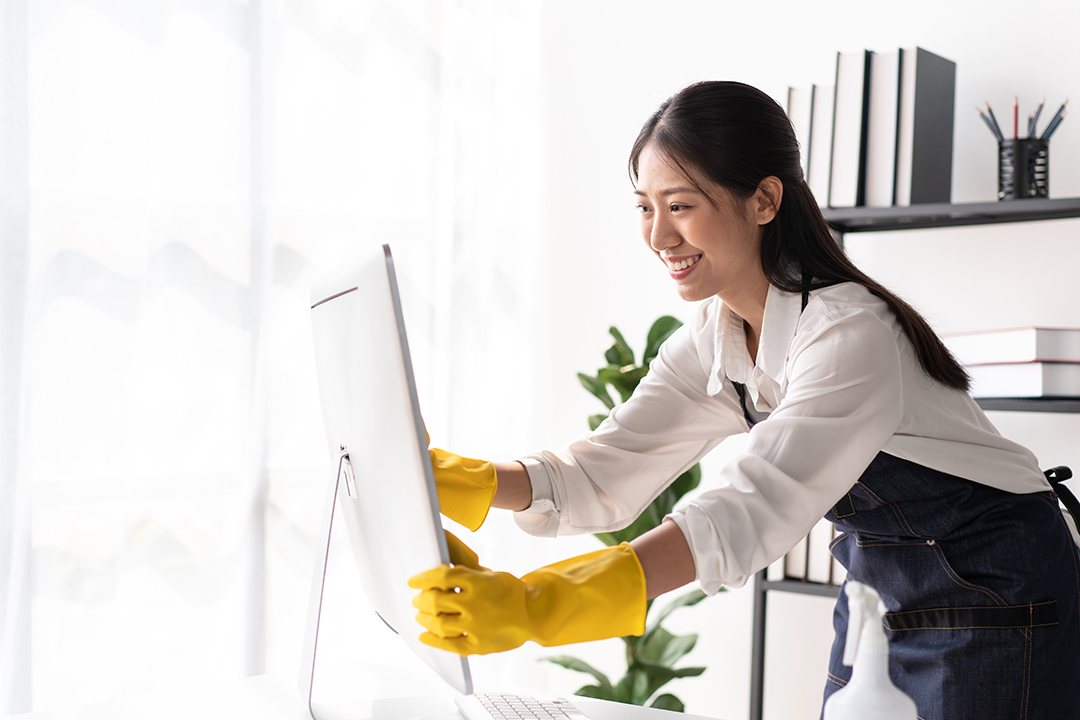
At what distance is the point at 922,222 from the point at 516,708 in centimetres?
143

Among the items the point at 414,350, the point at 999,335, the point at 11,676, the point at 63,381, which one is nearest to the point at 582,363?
the point at 414,350

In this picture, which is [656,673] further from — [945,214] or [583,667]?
[945,214]

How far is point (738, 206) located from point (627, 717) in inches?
24.6

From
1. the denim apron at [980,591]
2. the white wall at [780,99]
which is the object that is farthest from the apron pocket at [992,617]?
the white wall at [780,99]

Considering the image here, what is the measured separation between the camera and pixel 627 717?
1055mm

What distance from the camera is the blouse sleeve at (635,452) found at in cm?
124

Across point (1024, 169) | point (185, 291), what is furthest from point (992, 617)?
point (185, 291)

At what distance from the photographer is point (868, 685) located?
2.23ft

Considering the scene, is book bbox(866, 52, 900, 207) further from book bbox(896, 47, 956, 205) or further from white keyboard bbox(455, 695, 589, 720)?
white keyboard bbox(455, 695, 589, 720)

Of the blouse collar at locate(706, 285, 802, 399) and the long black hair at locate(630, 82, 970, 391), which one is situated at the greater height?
the long black hair at locate(630, 82, 970, 391)

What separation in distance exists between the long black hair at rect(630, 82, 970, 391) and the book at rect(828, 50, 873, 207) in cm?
70

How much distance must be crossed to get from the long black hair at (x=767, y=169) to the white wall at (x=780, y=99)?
0.94 m

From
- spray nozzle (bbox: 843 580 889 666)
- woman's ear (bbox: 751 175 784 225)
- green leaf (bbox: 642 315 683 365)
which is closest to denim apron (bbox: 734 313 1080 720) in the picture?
woman's ear (bbox: 751 175 784 225)

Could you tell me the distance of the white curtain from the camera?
152 cm
